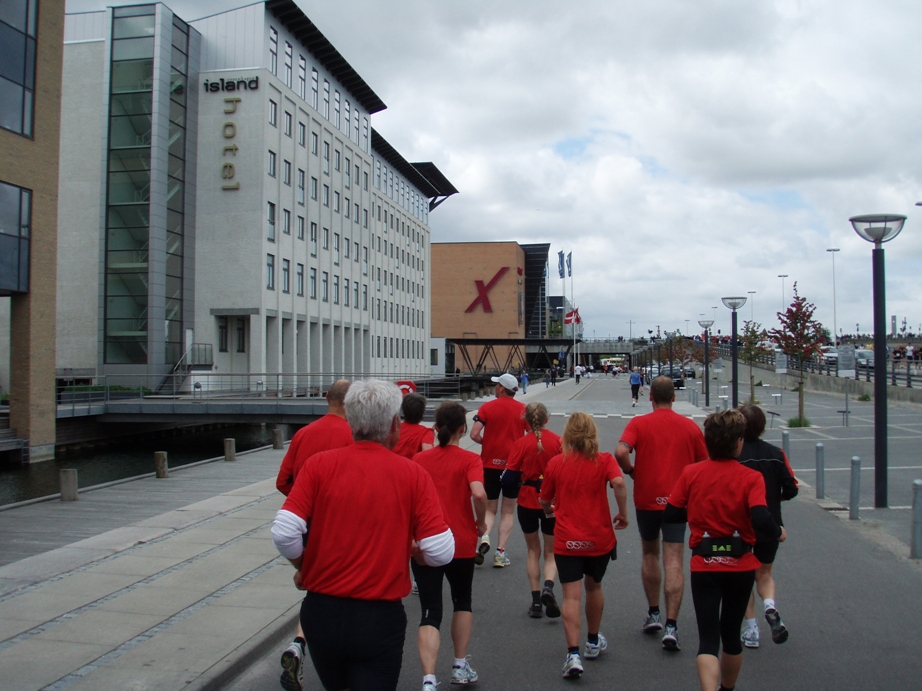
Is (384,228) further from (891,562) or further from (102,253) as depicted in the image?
Answer: (891,562)

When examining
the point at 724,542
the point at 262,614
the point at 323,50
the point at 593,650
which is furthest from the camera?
the point at 323,50

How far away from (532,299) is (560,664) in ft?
378

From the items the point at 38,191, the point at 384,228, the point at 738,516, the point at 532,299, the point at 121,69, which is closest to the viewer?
the point at 738,516

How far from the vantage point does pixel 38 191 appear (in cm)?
2602

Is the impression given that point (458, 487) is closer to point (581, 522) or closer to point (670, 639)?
point (581, 522)

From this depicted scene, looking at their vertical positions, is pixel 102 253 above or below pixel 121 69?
below

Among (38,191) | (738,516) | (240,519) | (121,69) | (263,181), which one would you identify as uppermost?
(121,69)

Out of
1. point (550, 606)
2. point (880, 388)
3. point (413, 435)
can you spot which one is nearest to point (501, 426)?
point (413, 435)

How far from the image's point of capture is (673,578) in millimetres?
5738

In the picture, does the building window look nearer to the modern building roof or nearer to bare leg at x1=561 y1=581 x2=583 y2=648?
the modern building roof

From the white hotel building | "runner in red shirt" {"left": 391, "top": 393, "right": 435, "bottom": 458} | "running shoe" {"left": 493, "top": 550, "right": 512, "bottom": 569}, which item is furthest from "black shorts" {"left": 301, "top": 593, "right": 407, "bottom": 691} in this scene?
the white hotel building

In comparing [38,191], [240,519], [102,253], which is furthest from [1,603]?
[102,253]

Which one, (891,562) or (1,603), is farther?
(891,562)

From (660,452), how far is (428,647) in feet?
7.73
